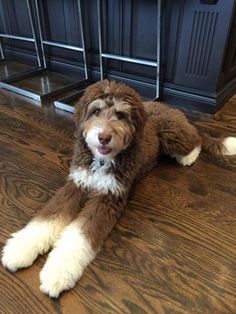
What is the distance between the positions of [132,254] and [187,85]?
56.8 inches

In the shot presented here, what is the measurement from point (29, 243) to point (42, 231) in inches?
2.5

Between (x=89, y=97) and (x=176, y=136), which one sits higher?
(x=89, y=97)

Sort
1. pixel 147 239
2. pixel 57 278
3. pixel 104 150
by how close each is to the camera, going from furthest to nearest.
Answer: pixel 147 239, pixel 104 150, pixel 57 278

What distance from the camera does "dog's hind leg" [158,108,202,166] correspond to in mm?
1438

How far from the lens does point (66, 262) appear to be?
96cm

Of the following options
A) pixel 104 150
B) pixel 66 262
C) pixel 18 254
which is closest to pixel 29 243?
pixel 18 254

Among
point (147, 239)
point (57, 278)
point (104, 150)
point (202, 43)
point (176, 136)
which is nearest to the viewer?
point (57, 278)

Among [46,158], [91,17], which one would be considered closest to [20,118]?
[46,158]

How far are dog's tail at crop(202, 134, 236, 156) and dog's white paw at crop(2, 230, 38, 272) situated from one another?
1111mm

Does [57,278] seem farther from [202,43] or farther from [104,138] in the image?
[202,43]

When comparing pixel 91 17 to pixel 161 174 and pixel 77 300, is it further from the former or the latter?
→ pixel 77 300

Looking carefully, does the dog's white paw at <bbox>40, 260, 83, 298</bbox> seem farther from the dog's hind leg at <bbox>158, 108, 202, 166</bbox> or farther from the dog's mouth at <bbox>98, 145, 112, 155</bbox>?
the dog's hind leg at <bbox>158, 108, 202, 166</bbox>

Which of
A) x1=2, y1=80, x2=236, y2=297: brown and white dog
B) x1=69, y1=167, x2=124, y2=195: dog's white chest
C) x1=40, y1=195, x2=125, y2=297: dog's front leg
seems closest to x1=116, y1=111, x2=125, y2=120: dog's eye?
x1=2, y1=80, x2=236, y2=297: brown and white dog

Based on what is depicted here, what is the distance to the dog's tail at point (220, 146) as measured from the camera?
1577 millimetres
